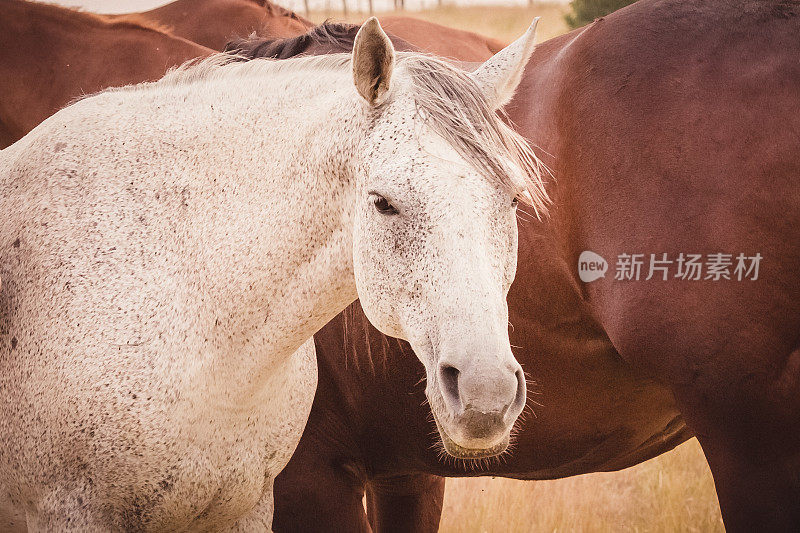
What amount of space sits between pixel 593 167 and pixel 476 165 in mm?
819

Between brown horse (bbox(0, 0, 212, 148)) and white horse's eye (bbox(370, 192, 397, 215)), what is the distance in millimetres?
2701

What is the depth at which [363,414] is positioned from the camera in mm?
3406

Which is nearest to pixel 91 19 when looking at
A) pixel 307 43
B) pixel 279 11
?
pixel 279 11

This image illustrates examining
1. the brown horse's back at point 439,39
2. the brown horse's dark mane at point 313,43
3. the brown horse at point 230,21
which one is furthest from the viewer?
the brown horse at point 230,21

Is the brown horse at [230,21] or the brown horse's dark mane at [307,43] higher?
the brown horse's dark mane at [307,43]

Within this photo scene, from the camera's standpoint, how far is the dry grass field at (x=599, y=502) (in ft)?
16.2

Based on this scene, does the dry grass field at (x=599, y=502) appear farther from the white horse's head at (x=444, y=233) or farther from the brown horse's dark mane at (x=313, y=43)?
the white horse's head at (x=444, y=233)

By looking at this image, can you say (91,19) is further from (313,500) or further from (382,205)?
(382,205)

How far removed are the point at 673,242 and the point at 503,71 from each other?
0.76m

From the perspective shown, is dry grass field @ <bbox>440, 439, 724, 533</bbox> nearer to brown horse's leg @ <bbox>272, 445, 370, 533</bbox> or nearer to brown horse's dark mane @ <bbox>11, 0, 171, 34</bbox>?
brown horse's leg @ <bbox>272, 445, 370, 533</bbox>

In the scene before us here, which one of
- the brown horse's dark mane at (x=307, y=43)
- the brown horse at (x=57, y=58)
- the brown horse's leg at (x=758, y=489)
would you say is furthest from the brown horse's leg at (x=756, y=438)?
the brown horse at (x=57, y=58)

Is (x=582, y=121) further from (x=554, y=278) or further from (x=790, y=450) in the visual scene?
(x=790, y=450)

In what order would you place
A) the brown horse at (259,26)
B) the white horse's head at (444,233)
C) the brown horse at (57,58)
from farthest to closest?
the brown horse at (259,26), the brown horse at (57,58), the white horse's head at (444,233)

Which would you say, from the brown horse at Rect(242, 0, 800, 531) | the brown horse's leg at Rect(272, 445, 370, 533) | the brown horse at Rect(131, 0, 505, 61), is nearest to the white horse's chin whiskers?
the brown horse at Rect(242, 0, 800, 531)
